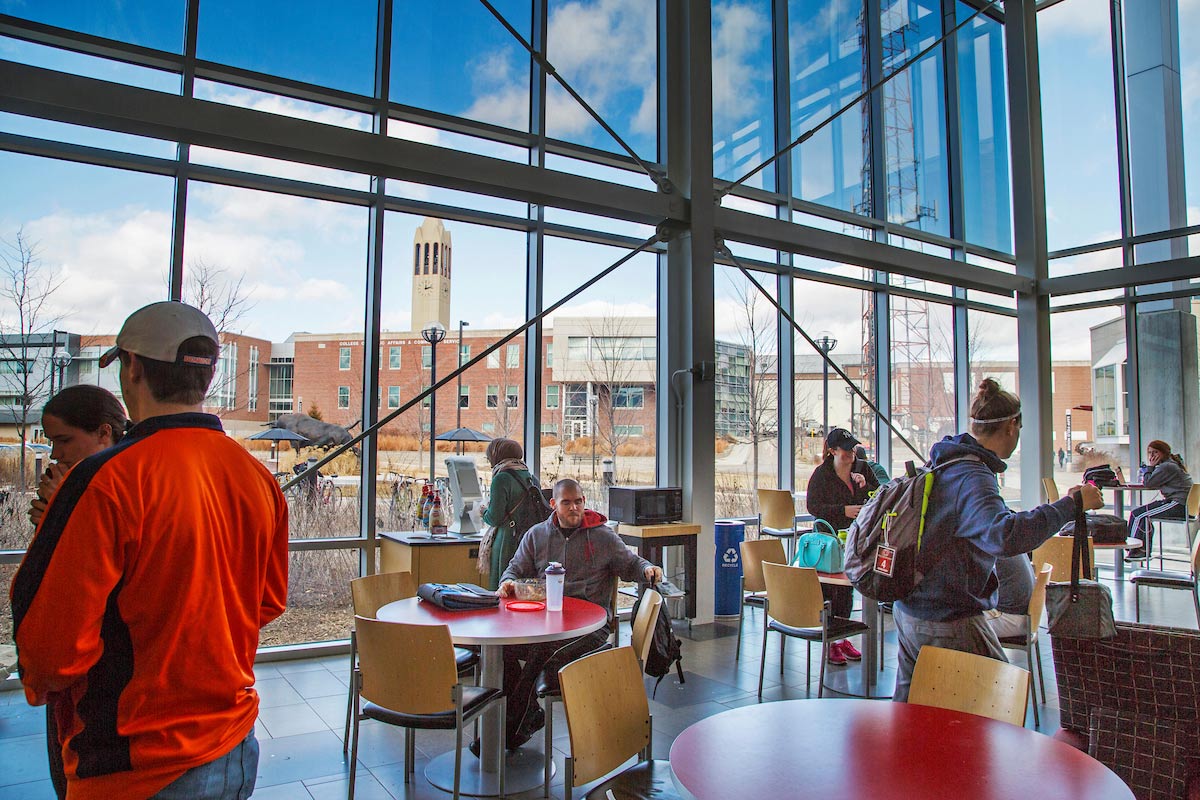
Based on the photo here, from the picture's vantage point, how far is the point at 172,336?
1.46 meters

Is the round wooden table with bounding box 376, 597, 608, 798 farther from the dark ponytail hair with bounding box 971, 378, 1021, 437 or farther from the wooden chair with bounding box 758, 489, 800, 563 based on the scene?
the wooden chair with bounding box 758, 489, 800, 563

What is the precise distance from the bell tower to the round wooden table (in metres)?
2.82

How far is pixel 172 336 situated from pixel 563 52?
6102mm

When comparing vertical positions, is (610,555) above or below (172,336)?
below

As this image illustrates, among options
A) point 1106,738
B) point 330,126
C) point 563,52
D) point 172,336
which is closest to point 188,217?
point 330,126

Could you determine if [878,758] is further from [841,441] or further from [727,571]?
[727,571]

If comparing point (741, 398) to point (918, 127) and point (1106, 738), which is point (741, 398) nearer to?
point (918, 127)

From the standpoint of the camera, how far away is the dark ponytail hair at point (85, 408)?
1943 mm

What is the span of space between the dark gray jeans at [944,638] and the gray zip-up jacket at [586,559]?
149cm

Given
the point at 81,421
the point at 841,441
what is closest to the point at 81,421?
the point at 81,421

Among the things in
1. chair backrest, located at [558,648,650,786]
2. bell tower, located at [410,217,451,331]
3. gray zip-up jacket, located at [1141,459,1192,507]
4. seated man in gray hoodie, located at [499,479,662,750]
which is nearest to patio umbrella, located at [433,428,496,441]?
bell tower, located at [410,217,451,331]

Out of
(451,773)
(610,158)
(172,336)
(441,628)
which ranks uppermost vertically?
(610,158)

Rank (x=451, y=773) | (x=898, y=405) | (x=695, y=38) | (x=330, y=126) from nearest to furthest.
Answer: (x=451, y=773) → (x=330, y=126) → (x=695, y=38) → (x=898, y=405)

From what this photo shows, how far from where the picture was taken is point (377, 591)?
382 cm
